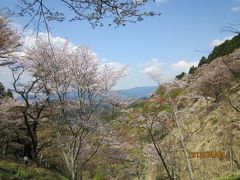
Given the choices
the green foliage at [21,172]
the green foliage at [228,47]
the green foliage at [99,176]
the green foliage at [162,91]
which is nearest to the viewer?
the green foliage at [21,172]

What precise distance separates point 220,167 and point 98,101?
16847mm

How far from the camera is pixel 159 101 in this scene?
29984 mm

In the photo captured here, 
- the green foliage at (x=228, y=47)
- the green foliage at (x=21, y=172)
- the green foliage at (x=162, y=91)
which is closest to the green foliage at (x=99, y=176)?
the green foliage at (x=162, y=91)

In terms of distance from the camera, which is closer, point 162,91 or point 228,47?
point 162,91

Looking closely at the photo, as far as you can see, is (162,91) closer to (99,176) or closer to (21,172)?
(21,172)

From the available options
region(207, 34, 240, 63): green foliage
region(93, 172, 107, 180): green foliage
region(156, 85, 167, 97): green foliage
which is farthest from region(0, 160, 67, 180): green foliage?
region(207, 34, 240, 63): green foliage

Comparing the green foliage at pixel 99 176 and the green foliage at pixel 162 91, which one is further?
the green foliage at pixel 99 176

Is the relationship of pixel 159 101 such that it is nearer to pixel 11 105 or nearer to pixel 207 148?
pixel 207 148

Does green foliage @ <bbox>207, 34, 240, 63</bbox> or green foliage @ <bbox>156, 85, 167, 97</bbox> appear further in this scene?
green foliage @ <bbox>207, 34, 240, 63</bbox>

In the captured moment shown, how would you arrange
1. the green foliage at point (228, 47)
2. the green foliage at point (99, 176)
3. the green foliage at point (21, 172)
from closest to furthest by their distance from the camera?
1. the green foliage at point (21, 172)
2. the green foliage at point (99, 176)
3. the green foliage at point (228, 47)

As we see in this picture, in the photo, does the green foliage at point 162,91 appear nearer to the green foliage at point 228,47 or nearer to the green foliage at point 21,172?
the green foliage at point 21,172

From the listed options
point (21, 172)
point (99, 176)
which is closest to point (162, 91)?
point (21, 172)

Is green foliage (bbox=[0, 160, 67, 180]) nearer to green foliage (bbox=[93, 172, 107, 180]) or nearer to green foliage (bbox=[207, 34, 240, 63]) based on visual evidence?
green foliage (bbox=[93, 172, 107, 180])

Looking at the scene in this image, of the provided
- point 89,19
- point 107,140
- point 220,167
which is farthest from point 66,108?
point 220,167
